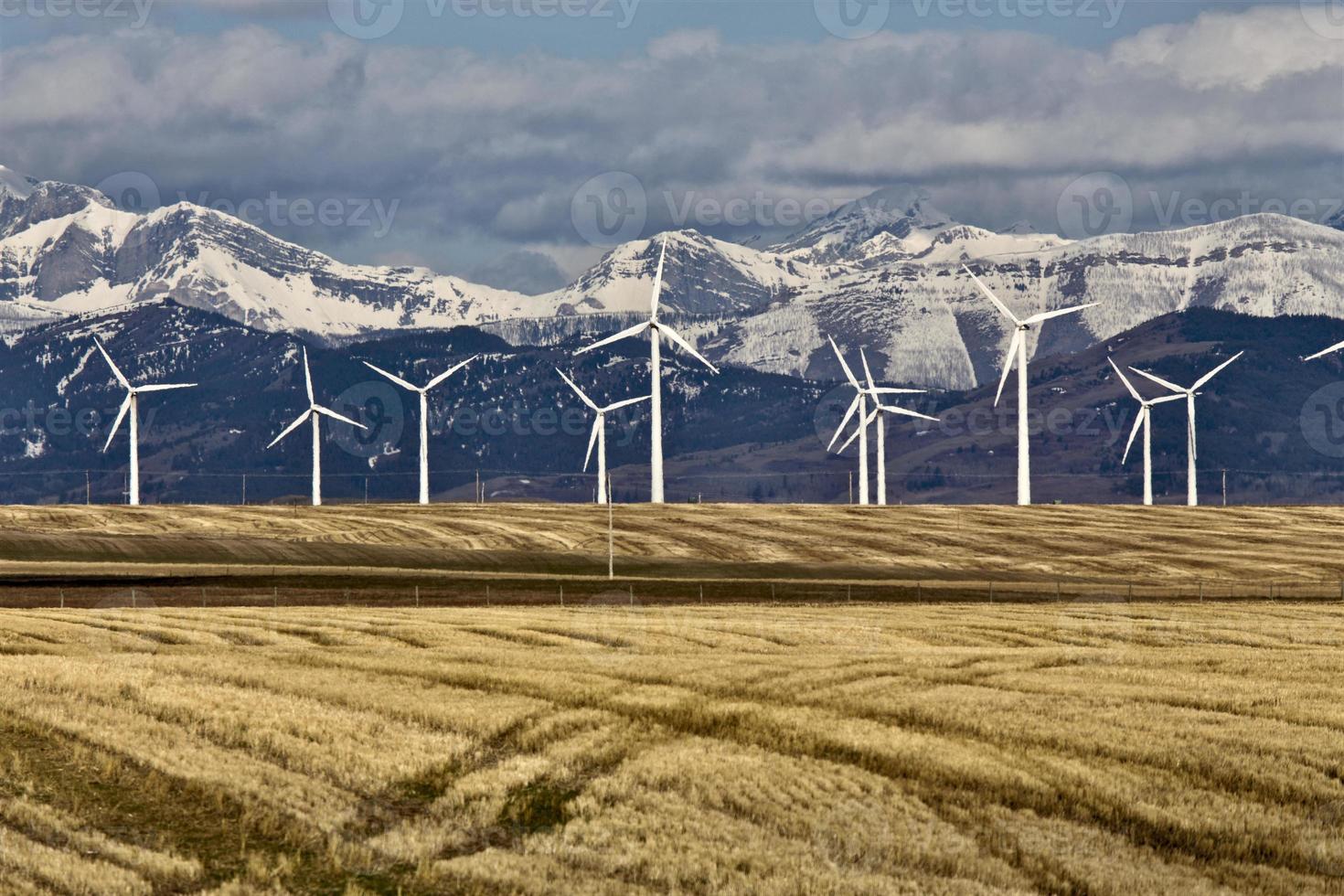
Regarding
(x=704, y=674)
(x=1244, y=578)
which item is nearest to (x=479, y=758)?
(x=704, y=674)

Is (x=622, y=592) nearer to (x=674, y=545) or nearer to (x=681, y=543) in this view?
(x=674, y=545)

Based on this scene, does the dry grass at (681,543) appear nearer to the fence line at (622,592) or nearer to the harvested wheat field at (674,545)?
the harvested wheat field at (674,545)

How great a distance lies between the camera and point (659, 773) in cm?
3931

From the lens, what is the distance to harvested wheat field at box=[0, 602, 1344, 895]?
32000mm

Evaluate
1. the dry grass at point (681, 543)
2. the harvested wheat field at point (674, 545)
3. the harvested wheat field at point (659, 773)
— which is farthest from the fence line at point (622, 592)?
the harvested wheat field at point (659, 773)

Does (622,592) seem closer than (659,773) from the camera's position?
No

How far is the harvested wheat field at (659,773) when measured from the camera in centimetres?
3200

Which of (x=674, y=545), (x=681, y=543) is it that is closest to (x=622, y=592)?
(x=674, y=545)

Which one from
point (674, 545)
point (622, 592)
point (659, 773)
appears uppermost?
point (659, 773)

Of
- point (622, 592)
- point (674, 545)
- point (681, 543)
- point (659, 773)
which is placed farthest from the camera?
point (681, 543)

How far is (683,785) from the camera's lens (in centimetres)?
3831

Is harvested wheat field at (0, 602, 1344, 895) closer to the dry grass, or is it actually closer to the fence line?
the fence line

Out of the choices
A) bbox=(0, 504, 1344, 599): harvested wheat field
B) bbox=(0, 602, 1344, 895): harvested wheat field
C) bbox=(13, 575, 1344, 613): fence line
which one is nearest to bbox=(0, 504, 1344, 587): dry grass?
bbox=(0, 504, 1344, 599): harvested wheat field

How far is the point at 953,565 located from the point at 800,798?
119500 millimetres
